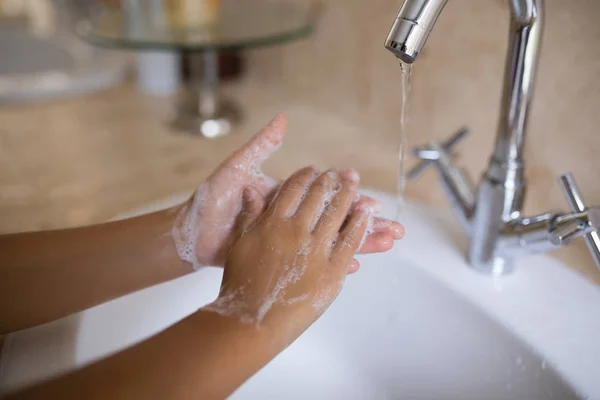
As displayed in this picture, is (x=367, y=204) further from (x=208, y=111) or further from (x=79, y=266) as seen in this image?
(x=208, y=111)

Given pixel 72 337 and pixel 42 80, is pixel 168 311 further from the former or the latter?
pixel 42 80

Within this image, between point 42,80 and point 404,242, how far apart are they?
837 millimetres

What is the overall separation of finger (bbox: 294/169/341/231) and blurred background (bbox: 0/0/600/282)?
11.1 inches

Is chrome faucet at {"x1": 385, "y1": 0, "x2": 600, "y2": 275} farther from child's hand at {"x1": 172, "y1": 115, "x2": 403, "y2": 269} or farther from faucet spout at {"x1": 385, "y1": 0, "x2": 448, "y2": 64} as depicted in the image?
child's hand at {"x1": 172, "y1": 115, "x2": 403, "y2": 269}

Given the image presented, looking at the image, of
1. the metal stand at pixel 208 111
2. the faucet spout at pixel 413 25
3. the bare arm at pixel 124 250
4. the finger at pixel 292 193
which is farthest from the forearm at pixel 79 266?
the metal stand at pixel 208 111

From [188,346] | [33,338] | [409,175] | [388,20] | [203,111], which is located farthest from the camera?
[203,111]

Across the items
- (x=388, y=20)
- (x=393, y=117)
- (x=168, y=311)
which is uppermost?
(x=388, y=20)

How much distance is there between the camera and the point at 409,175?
0.59 meters

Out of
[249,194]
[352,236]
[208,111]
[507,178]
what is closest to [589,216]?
[507,178]

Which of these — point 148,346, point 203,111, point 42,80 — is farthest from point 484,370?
point 42,80

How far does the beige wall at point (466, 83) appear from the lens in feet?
1.88

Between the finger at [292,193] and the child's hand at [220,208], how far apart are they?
0.03 metres

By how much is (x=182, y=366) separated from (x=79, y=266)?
0.62 ft

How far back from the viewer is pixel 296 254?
43cm
